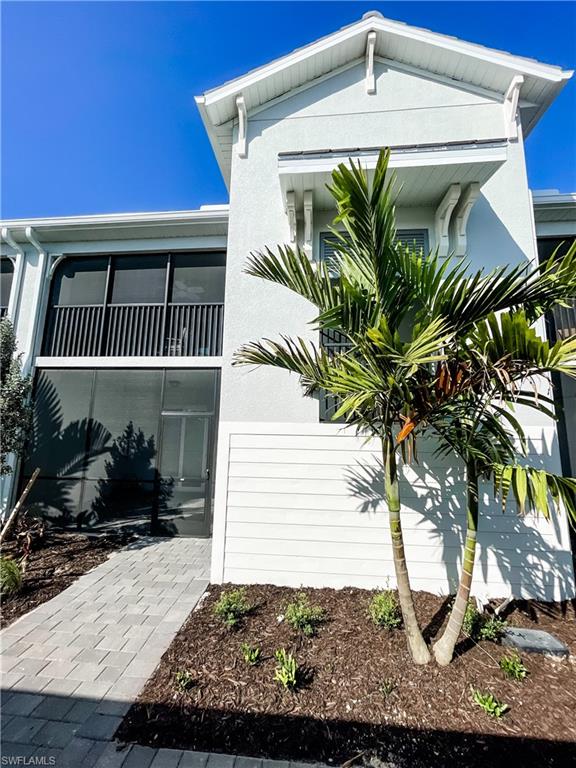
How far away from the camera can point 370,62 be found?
496 centimetres

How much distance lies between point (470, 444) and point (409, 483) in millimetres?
1507

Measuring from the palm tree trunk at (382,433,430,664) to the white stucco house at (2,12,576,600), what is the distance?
3.93 ft

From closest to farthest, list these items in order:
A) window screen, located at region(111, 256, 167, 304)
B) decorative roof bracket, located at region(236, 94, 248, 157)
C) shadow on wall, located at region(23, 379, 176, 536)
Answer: decorative roof bracket, located at region(236, 94, 248, 157) < shadow on wall, located at region(23, 379, 176, 536) < window screen, located at region(111, 256, 167, 304)

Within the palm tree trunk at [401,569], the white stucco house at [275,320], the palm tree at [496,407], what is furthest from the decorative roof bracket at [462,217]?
the palm tree trunk at [401,569]

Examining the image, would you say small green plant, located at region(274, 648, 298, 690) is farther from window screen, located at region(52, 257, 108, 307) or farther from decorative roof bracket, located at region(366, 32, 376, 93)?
window screen, located at region(52, 257, 108, 307)

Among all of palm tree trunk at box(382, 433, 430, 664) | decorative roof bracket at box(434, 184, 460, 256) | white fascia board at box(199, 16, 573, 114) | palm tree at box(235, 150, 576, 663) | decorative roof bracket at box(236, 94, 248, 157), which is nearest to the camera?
palm tree at box(235, 150, 576, 663)

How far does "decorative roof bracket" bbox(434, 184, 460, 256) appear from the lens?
14.2 feet

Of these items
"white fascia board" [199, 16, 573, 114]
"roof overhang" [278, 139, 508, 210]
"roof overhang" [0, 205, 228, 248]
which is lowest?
"roof overhang" [278, 139, 508, 210]

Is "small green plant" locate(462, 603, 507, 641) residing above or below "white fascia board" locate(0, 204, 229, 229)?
below

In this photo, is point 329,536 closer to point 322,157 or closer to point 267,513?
point 267,513

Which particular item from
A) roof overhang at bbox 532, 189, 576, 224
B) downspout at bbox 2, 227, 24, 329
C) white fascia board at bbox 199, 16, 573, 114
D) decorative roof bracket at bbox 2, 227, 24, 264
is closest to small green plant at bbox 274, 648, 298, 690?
white fascia board at bbox 199, 16, 573, 114

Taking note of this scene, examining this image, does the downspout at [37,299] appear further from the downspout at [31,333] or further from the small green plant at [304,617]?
the small green plant at [304,617]

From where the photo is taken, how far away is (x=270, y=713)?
7.64ft

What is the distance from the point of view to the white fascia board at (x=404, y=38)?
448 centimetres
